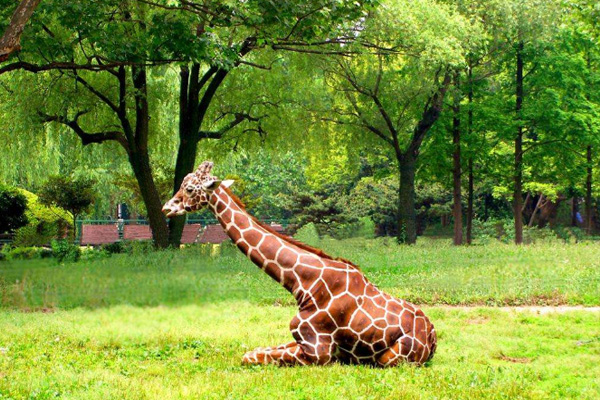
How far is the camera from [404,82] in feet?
89.4

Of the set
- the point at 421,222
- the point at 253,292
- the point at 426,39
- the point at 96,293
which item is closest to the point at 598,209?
the point at 421,222

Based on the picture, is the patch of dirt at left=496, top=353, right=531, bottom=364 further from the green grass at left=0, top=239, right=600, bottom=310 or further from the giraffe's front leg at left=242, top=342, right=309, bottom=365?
the green grass at left=0, top=239, right=600, bottom=310

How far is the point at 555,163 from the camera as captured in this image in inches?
1204

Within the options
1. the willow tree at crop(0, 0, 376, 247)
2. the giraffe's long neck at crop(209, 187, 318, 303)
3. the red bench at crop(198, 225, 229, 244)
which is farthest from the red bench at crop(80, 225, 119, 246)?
the giraffe's long neck at crop(209, 187, 318, 303)

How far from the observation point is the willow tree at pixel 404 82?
22.3 m

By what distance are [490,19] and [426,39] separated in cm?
555

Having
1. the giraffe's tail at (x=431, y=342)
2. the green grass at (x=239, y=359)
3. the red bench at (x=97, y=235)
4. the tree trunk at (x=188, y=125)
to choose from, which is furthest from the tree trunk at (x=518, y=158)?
the giraffe's tail at (x=431, y=342)

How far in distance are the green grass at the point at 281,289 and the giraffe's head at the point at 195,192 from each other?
191cm

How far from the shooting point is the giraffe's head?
8.41 m

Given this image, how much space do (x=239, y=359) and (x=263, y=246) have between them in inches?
54.4

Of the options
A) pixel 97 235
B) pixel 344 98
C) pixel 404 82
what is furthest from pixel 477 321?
pixel 97 235

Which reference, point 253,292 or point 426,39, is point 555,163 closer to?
point 426,39

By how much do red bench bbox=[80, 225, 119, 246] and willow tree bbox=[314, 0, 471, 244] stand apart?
971 cm

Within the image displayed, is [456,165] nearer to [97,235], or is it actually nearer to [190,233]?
[190,233]
